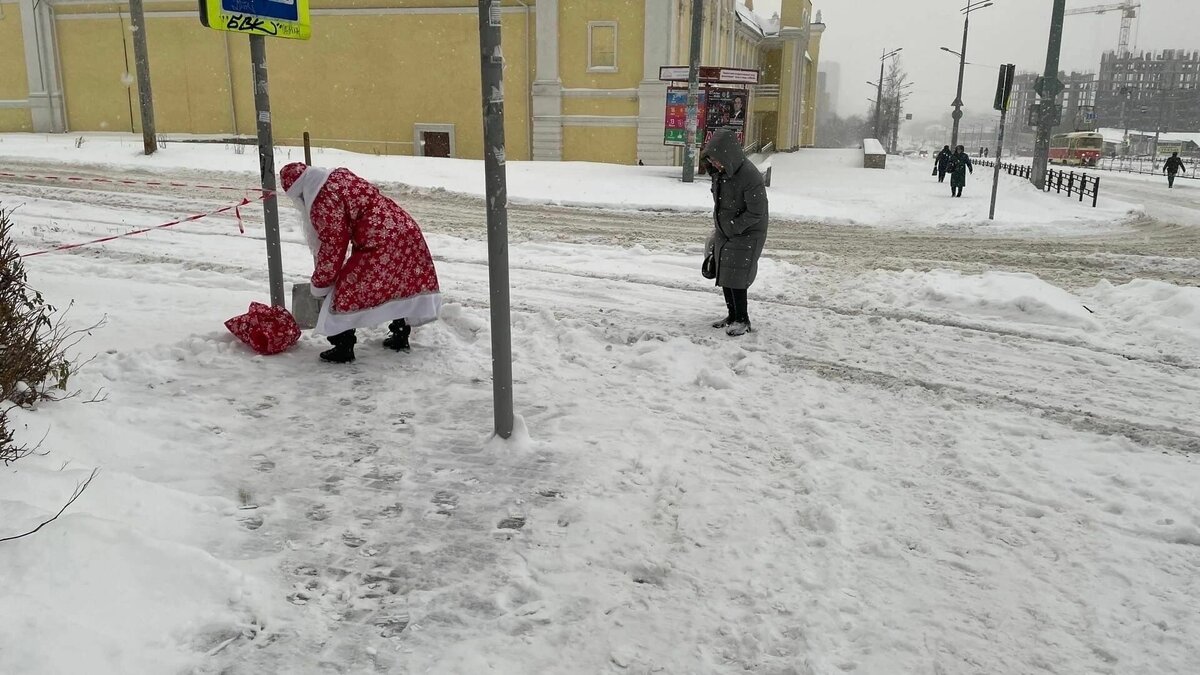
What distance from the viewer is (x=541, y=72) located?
28.6 m

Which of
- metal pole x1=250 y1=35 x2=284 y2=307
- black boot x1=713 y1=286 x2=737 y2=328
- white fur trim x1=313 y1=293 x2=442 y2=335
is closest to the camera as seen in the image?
white fur trim x1=313 y1=293 x2=442 y2=335

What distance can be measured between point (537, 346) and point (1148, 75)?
149 m

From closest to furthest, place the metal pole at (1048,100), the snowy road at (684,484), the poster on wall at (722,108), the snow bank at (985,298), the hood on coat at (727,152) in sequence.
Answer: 1. the snowy road at (684,484)
2. the hood on coat at (727,152)
3. the snow bank at (985,298)
4. the poster on wall at (722,108)
5. the metal pole at (1048,100)

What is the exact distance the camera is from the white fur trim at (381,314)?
565 centimetres

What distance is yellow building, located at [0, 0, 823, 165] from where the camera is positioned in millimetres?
28250

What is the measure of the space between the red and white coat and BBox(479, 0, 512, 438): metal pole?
149 centimetres

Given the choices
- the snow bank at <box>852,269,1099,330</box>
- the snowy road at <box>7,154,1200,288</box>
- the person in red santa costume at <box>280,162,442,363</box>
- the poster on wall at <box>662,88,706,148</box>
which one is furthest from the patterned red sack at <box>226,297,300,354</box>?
the poster on wall at <box>662,88,706,148</box>

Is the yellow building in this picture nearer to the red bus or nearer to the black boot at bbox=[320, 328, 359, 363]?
the black boot at bbox=[320, 328, 359, 363]

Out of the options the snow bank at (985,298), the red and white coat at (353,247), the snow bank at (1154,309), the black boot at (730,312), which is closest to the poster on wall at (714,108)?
the snow bank at (985,298)

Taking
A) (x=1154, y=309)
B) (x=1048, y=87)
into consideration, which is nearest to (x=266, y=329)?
(x=1154, y=309)

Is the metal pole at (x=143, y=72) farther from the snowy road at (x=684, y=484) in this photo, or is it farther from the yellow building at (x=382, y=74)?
the snowy road at (x=684, y=484)

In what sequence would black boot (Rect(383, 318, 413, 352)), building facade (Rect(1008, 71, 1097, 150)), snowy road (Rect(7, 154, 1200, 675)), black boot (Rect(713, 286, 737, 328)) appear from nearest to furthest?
snowy road (Rect(7, 154, 1200, 675))
black boot (Rect(383, 318, 413, 352))
black boot (Rect(713, 286, 737, 328))
building facade (Rect(1008, 71, 1097, 150))

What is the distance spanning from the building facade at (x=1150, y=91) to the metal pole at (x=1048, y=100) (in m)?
65.5

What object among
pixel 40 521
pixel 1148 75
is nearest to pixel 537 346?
pixel 40 521
